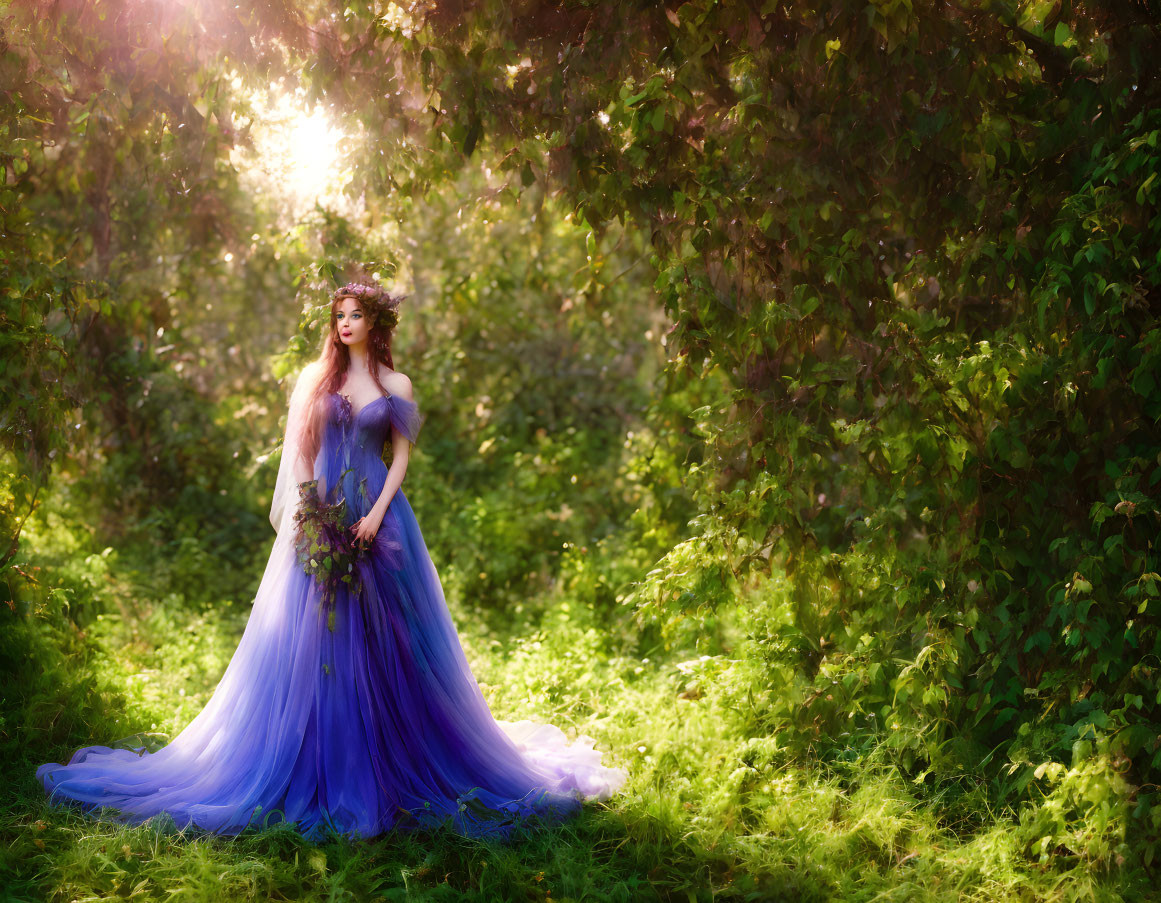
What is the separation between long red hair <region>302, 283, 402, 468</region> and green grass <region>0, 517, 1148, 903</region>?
1.56 m

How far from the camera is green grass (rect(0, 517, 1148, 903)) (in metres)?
3.18

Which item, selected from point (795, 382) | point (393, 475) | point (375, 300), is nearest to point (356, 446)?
point (393, 475)

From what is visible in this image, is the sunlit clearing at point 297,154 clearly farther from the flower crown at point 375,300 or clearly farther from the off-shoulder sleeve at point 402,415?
the off-shoulder sleeve at point 402,415

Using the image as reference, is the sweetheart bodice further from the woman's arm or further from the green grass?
the green grass

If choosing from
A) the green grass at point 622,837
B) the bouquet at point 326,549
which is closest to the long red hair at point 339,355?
the bouquet at point 326,549

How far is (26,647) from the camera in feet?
14.8

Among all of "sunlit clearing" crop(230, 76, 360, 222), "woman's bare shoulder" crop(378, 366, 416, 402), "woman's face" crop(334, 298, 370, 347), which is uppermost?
"sunlit clearing" crop(230, 76, 360, 222)

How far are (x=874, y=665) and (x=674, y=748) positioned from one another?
3.35 ft

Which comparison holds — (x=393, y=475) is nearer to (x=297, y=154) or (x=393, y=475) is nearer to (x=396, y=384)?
(x=396, y=384)

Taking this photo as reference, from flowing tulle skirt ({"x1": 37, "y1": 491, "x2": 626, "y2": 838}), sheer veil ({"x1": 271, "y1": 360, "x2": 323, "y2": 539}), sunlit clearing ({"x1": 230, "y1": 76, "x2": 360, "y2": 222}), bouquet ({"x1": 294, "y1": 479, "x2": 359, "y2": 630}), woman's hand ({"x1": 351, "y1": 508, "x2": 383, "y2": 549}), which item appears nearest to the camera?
flowing tulle skirt ({"x1": 37, "y1": 491, "x2": 626, "y2": 838})

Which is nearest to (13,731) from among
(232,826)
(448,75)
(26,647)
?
(26,647)

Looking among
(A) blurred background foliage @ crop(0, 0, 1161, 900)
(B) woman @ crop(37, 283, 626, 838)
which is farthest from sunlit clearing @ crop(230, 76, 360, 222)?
(B) woman @ crop(37, 283, 626, 838)

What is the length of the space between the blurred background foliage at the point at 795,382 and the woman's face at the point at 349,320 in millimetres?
678

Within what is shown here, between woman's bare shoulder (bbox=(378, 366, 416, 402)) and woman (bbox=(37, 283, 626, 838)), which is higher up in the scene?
woman's bare shoulder (bbox=(378, 366, 416, 402))
